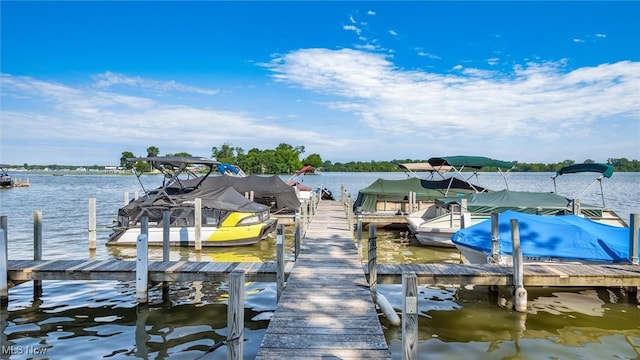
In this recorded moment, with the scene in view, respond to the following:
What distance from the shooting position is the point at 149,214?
16.7 metres

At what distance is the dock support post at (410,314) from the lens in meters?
4.72

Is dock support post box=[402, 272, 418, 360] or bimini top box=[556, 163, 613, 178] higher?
bimini top box=[556, 163, 613, 178]

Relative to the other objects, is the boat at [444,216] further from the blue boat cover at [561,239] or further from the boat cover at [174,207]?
the boat cover at [174,207]

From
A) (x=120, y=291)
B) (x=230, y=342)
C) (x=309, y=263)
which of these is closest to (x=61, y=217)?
(x=120, y=291)

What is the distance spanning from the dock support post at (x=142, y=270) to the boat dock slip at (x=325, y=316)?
3.00 meters

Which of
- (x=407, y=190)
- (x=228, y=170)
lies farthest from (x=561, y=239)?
(x=228, y=170)

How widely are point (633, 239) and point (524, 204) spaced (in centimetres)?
787

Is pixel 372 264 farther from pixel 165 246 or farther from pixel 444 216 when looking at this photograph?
pixel 444 216

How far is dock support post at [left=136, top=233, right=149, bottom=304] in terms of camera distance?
29.2ft

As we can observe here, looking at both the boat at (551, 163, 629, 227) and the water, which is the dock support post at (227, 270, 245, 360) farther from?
the boat at (551, 163, 629, 227)

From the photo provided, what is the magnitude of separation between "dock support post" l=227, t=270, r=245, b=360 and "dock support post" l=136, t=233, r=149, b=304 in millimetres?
4773

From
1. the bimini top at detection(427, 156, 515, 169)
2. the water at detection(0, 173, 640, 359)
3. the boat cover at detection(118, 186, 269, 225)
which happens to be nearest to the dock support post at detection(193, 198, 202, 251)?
the boat cover at detection(118, 186, 269, 225)

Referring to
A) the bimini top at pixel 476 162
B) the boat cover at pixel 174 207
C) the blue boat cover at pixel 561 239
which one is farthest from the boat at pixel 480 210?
the boat cover at pixel 174 207

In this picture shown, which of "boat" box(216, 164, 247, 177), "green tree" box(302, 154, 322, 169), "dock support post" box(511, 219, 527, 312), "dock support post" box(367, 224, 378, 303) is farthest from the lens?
"green tree" box(302, 154, 322, 169)
